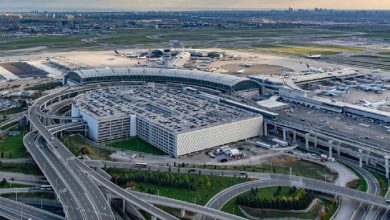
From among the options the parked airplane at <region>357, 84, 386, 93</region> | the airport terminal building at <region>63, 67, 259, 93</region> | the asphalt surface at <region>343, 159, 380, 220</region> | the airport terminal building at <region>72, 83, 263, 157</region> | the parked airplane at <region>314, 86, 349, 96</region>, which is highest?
the airport terminal building at <region>63, 67, 259, 93</region>

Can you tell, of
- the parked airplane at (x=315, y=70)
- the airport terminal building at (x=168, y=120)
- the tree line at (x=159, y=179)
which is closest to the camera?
the tree line at (x=159, y=179)

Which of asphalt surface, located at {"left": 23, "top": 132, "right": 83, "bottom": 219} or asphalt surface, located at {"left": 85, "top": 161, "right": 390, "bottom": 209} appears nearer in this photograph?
asphalt surface, located at {"left": 23, "top": 132, "right": 83, "bottom": 219}

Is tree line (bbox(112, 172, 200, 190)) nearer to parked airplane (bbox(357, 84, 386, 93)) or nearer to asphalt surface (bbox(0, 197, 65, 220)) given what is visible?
asphalt surface (bbox(0, 197, 65, 220))

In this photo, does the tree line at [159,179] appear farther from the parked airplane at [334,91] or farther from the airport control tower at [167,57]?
the airport control tower at [167,57]

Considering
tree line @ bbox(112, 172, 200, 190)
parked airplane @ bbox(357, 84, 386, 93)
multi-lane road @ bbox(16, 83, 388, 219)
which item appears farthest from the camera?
parked airplane @ bbox(357, 84, 386, 93)

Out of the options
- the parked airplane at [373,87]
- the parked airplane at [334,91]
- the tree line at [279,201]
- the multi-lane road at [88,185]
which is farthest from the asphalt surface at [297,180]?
the parked airplane at [373,87]

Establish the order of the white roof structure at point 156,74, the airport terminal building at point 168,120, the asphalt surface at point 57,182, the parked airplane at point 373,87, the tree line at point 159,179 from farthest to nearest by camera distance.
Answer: the parked airplane at point 373,87, the white roof structure at point 156,74, the airport terminal building at point 168,120, the tree line at point 159,179, the asphalt surface at point 57,182

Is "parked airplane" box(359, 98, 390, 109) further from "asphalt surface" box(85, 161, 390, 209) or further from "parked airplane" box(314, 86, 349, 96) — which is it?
"asphalt surface" box(85, 161, 390, 209)

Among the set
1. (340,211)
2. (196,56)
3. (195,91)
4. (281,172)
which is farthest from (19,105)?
(196,56)

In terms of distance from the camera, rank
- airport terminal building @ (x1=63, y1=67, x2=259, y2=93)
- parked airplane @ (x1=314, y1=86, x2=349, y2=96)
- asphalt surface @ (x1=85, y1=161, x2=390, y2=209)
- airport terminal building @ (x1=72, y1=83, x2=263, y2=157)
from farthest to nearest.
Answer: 1. parked airplane @ (x1=314, y1=86, x2=349, y2=96)
2. airport terminal building @ (x1=63, y1=67, x2=259, y2=93)
3. airport terminal building @ (x1=72, y1=83, x2=263, y2=157)
4. asphalt surface @ (x1=85, y1=161, x2=390, y2=209)

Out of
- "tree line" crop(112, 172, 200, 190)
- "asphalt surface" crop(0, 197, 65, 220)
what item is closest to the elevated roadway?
"asphalt surface" crop(0, 197, 65, 220)

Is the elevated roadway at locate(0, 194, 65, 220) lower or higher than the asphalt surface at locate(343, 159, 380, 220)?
lower
